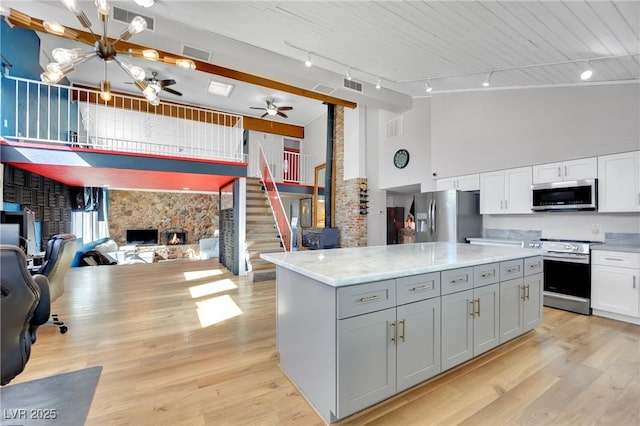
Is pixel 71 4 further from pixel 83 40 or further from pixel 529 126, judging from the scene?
Result: pixel 529 126

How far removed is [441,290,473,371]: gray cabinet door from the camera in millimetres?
2076

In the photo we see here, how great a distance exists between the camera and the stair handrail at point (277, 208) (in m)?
5.65

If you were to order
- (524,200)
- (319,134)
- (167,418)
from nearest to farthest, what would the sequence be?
(167,418) < (524,200) < (319,134)

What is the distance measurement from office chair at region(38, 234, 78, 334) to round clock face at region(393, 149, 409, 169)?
6365 mm

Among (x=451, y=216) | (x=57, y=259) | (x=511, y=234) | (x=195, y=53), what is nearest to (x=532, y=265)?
(x=451, y=216)

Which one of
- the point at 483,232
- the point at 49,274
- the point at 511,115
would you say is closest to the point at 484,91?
the point at 511,115

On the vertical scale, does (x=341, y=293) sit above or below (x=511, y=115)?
below

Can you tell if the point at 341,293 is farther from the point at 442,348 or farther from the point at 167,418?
the point at 167,418

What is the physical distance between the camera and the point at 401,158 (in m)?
6.96

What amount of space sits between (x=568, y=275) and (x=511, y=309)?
191 cm

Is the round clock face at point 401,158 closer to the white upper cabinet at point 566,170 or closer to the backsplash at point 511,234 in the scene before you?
the backsplash at point 511,234

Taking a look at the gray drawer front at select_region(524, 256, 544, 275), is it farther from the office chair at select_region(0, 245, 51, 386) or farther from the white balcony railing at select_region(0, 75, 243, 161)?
the white balcony railing at select_region(0, 75, 243, 161)

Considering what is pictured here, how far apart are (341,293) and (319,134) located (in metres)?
8.87

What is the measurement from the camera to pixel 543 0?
2455 millimetres
